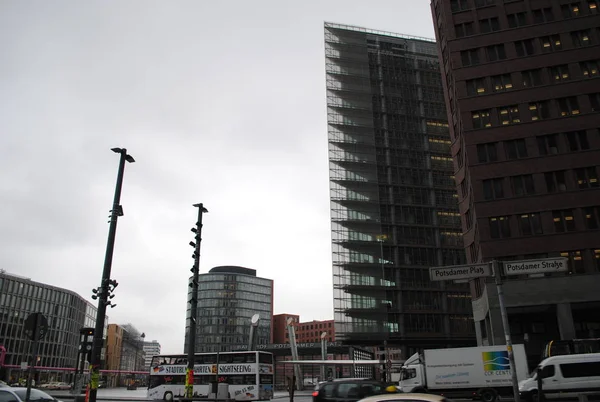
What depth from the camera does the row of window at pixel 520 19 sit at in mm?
47688

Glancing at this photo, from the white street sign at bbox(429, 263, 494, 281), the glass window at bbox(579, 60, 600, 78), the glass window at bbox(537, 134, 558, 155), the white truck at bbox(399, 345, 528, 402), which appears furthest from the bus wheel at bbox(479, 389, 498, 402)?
the glass window at bbox(579, 60, 600, 78)

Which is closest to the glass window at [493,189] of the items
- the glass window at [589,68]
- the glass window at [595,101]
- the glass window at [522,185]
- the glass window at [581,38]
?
the glass window at [522,185]

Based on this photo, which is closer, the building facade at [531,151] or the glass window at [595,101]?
the building facade at [531,151]

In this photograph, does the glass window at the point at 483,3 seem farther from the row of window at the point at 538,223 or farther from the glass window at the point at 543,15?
the row of window at the point at 538,223

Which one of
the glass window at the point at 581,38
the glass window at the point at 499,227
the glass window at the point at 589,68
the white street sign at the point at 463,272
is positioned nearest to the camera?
the white street sign at the point at 463,272

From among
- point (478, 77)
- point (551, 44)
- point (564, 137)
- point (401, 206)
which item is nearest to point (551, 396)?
point (564, 137)

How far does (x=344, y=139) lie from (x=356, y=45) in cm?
2123

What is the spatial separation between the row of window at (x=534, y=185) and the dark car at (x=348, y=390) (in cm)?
3116

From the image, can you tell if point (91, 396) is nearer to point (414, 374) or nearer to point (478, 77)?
point (414, 374)

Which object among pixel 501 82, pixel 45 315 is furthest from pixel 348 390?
pixel 45 315

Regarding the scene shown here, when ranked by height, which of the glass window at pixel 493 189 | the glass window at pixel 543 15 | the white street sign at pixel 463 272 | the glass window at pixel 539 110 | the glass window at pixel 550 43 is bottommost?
the white street sign at pixel 463 272

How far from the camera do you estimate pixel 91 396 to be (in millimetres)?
16688

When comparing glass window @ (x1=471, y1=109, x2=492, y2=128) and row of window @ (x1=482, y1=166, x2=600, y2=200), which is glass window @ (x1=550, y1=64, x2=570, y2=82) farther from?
row of window @ (x1=482, y1=166, x2=600, y2=200)

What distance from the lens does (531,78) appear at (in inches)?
1815
